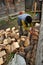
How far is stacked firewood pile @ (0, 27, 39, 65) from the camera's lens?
6.38 meters

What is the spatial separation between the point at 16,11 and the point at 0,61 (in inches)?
258

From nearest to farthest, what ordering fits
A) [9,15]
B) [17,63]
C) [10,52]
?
1. [17,63]
2. [10,52]
3. [9,15]

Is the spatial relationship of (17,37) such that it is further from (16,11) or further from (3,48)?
(16,11)

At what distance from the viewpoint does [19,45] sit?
748cm

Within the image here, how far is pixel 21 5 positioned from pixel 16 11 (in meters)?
0.58

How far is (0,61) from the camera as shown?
642 centimetres

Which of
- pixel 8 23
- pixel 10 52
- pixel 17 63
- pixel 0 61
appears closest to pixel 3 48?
pixel 10 52

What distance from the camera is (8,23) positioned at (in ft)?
35.2

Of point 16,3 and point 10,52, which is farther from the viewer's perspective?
point 16,3

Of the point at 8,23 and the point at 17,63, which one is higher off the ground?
the point at 17,63

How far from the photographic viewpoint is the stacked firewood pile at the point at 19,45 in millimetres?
6380

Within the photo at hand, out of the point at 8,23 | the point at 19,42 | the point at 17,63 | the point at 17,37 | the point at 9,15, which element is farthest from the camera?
the point at 9,15

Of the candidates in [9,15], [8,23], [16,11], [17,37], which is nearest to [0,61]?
[17,37]

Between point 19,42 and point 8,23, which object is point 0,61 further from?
point 8,23
